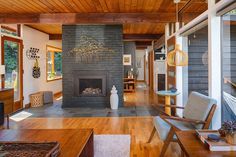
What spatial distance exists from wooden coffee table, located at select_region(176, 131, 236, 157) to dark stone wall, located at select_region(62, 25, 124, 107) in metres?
4.70

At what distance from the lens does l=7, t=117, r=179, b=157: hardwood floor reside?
133 inches

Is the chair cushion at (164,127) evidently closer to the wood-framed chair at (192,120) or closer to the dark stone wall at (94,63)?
the wood-framed chair at (192,120)

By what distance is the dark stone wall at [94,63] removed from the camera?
22.7ft

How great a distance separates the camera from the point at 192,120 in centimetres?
299

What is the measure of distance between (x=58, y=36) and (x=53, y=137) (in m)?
7.18

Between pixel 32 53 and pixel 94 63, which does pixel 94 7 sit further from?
pixel 32 53

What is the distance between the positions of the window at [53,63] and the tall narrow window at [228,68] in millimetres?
7405

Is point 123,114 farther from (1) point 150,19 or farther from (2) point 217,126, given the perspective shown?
(2) point 217,126

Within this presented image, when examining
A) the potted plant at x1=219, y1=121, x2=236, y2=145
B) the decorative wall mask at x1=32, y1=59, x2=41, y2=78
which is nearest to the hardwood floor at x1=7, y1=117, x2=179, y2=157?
the potted plant at x1=219, y1=121, x2=236, y2=145

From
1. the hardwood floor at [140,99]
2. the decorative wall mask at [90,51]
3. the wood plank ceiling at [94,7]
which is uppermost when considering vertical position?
the wood plank ceiling at [94,7]

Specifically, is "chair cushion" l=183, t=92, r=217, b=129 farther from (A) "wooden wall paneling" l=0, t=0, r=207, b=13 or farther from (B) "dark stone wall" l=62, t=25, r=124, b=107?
(B) "dark stone wall" l=62, t=25, r=124, b=107

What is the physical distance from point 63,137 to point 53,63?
8128 millimetres

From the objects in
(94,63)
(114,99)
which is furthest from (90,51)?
(114,99)

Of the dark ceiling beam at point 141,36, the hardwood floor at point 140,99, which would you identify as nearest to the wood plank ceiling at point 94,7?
the hardwood floor at point 140,99
